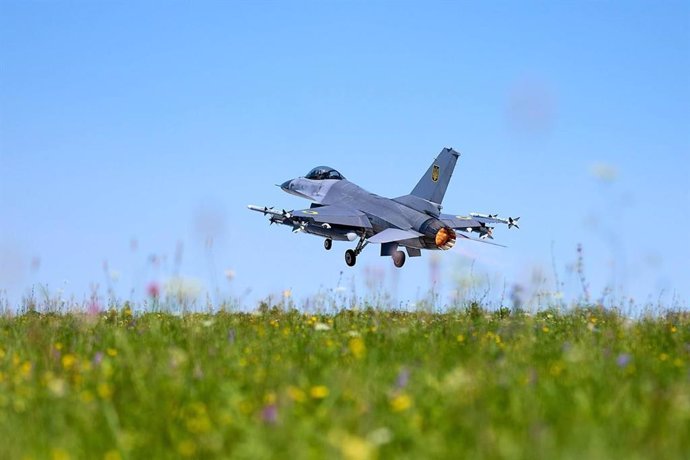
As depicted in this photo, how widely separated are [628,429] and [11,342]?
730 centimetres

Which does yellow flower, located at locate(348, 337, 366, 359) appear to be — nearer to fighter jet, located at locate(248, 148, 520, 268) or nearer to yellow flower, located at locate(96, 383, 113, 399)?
yellow flower, located at locate(96, 383, 113, 399)

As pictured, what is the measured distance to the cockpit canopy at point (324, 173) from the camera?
32344mm

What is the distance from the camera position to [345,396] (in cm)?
609

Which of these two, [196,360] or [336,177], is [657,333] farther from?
[336,177]

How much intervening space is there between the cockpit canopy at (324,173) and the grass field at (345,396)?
886 inches

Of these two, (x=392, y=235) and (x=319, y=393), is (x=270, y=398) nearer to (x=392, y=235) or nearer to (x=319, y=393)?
(x=319, y=393)

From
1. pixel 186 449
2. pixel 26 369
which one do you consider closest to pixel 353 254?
pixel 26 369

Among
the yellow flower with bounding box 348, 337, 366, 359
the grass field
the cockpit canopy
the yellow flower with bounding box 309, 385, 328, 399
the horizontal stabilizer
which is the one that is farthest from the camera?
the cockpit canopy

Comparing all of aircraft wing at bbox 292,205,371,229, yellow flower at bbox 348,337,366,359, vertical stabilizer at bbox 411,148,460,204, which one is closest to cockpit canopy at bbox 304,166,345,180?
aircraft wing at bbox 292,205,371,229

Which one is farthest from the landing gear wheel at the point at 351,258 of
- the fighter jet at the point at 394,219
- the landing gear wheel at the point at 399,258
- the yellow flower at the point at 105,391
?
the yellow flower at the point at 105,391

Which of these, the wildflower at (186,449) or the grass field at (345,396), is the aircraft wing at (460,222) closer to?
the grass field at (345,396)

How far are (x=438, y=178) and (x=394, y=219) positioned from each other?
2766mm

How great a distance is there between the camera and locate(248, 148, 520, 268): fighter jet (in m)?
27.2

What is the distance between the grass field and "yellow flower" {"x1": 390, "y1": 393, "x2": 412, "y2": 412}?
21mm
